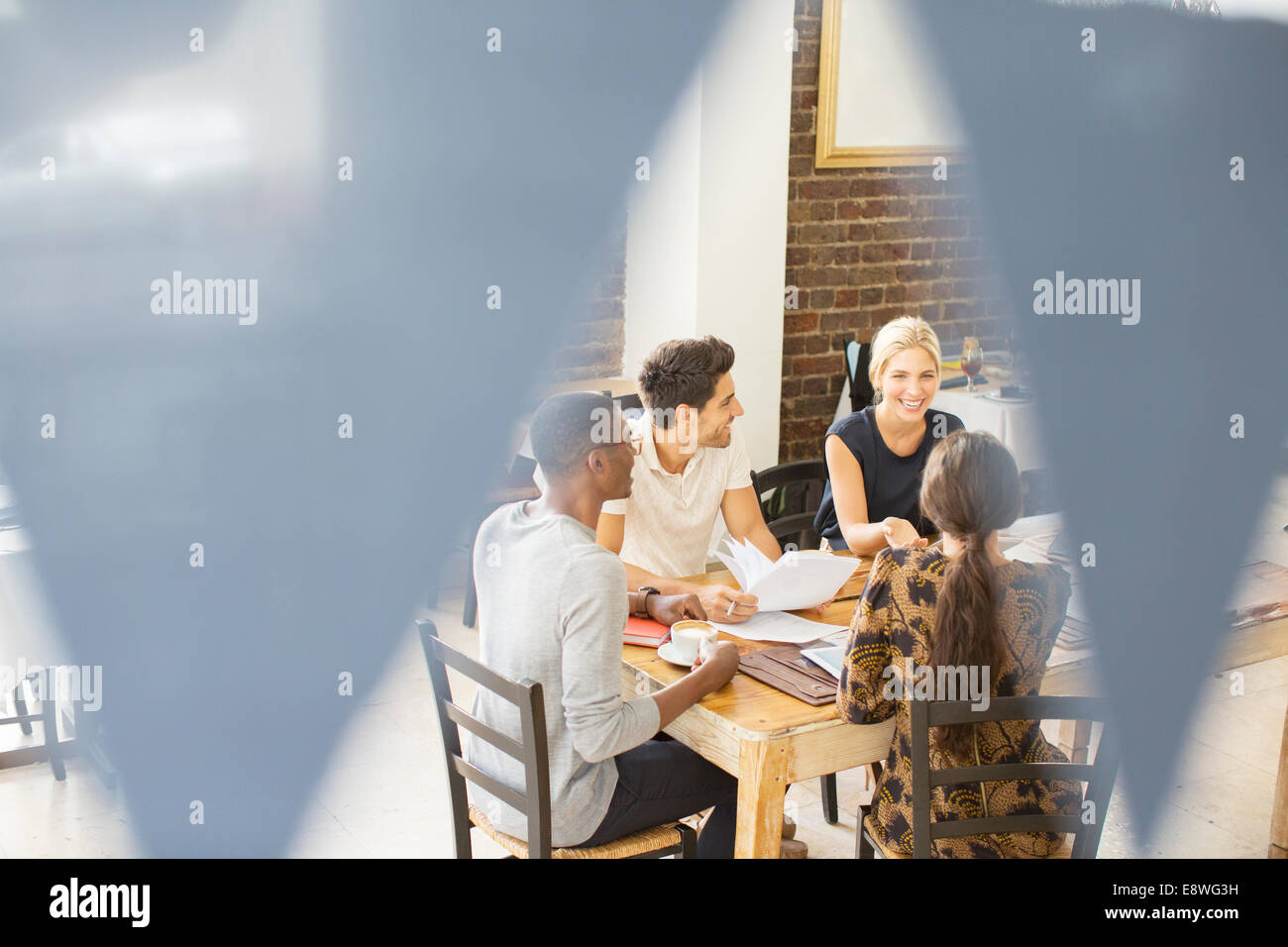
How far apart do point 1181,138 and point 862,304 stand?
4.43 feet

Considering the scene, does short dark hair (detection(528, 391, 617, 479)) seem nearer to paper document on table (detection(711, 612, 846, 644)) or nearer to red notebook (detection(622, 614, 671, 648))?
red notebook (detection(622, 614, 671, 648))

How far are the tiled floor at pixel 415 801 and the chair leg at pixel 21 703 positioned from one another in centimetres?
2

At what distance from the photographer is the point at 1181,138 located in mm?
4621

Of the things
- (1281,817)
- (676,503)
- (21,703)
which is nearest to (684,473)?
(676,503)

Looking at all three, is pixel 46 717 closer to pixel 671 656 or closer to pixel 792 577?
pixel 671 656

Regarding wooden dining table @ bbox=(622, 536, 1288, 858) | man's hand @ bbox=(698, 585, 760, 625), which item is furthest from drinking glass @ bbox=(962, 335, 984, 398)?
man's hand @ bbox=(698, 585, 760, 625)

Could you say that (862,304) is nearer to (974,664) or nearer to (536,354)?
(536,354)

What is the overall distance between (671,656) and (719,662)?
0.12 meters

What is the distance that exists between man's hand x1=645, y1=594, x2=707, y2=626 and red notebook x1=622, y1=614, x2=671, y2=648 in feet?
0.06

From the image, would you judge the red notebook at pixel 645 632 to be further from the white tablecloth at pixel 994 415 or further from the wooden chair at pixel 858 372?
the wooden chair at pixel 858 372

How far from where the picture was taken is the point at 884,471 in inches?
114

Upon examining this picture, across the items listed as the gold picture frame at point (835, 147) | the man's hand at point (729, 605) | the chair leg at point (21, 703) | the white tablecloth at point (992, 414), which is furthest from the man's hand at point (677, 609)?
the gold picture frame at point (835, 147)

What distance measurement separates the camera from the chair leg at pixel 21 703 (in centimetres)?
301
